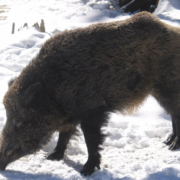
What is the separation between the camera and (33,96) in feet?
10.5

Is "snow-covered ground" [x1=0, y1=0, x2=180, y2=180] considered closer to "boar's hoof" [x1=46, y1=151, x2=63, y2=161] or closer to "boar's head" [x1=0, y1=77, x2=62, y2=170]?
"boar's hoof" [x1=46, y1=151, x2=63, y2=161]

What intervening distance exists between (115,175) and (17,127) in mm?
1175

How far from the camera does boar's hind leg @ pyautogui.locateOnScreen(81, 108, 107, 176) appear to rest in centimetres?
337

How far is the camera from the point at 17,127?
3.40m

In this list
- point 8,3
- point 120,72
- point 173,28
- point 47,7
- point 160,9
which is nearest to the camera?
point 120,72

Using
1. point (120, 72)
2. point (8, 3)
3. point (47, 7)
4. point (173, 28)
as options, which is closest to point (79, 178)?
point (120, 72)

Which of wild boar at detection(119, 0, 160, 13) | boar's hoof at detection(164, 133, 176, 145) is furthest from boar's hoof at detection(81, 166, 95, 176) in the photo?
wild boar at detection(119, 0, 160, 13)

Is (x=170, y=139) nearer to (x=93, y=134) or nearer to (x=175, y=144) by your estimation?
(x=175, y=144)

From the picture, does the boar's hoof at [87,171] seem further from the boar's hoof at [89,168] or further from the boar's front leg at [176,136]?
the boar's front leg at [176,136]

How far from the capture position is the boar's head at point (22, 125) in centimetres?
333

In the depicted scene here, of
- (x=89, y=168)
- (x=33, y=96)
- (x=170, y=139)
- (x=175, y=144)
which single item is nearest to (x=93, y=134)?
(x=89, y=168)

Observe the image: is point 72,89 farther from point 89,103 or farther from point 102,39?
point 102,39

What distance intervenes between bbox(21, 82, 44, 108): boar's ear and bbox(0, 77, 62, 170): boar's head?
0.06ft

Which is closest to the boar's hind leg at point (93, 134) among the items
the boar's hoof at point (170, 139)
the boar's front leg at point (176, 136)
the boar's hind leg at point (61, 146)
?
the boar's hind leg at point (61, 146)
